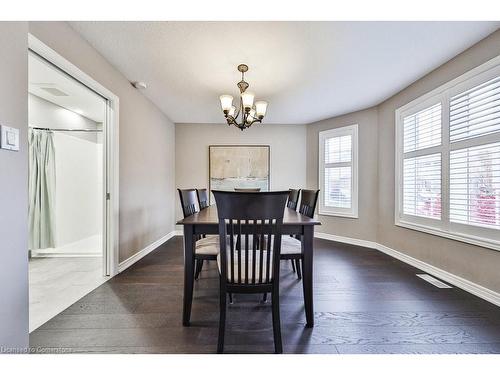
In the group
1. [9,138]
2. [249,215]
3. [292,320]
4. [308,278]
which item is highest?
[9,138]

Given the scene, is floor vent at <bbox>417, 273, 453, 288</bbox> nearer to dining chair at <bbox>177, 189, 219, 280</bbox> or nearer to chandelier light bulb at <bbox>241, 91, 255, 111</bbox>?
dining chair at <bbox>177, 189, 219, 280</bbox>

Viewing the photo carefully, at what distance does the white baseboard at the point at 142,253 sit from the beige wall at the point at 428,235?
3669 millimetres

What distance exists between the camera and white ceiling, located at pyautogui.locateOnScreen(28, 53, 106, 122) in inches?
86.4

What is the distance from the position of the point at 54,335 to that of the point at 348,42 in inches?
127

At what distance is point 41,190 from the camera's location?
10.2 ft

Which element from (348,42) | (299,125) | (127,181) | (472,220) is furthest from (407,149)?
(127,181)

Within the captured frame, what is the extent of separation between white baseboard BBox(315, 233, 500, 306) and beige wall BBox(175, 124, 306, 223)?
1.68 meters

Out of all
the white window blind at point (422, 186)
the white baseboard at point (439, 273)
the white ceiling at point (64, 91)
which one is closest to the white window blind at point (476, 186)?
the white window blind at point (422, 186)

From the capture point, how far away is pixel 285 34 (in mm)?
1962

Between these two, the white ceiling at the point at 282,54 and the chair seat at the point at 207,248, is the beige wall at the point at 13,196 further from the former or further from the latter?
the chair seat at the point at 207,248

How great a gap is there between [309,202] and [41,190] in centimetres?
352

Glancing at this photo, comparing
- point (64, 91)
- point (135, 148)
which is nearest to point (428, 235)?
point (135, 148)

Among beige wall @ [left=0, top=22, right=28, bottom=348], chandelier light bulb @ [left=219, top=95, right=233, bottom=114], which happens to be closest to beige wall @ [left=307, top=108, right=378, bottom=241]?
chandelier light bulb @ [left=219, top=95, right=233, bottom=114]

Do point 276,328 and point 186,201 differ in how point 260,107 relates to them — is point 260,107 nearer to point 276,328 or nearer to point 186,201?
point 186,201
